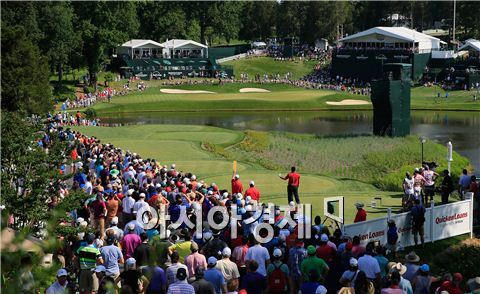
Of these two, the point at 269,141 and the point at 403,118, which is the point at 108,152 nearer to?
the point at 269,141

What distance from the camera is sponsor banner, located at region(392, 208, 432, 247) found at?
18719 mm

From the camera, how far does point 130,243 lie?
14.5 metres

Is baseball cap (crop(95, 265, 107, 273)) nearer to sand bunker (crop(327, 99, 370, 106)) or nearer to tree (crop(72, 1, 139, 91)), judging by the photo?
sand bunker (crop(327, 99, 370, 106))

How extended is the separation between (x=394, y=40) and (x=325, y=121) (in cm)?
2828

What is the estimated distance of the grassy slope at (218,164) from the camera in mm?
26188

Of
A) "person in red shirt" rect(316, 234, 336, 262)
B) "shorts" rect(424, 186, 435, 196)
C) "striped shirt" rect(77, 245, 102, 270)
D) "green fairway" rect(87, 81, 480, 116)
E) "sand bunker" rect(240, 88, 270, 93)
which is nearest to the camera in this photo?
"striped shirt" rect(77, 245, 102, 270)

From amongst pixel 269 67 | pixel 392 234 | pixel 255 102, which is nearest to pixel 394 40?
pixel 269 67

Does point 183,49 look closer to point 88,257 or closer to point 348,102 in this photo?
point 348,102

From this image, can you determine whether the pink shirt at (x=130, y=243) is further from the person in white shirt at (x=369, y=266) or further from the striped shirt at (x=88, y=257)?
the person in white shirt at (x=369, y=266)

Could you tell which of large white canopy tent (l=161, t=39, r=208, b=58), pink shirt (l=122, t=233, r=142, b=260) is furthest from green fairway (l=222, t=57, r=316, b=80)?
pink shirt (l=122, t=233, r=142, b=260)

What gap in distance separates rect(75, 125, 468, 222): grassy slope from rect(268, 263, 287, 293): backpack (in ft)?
30.0

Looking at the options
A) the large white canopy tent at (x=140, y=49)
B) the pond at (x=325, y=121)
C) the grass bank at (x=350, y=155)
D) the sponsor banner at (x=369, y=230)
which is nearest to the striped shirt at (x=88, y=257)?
the sponsor banner at (x=369, y=230)

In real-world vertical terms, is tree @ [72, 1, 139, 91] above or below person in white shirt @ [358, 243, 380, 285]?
above

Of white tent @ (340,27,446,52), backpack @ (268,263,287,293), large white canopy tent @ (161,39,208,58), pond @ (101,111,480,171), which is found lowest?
pond @ (101,111,480,171)
